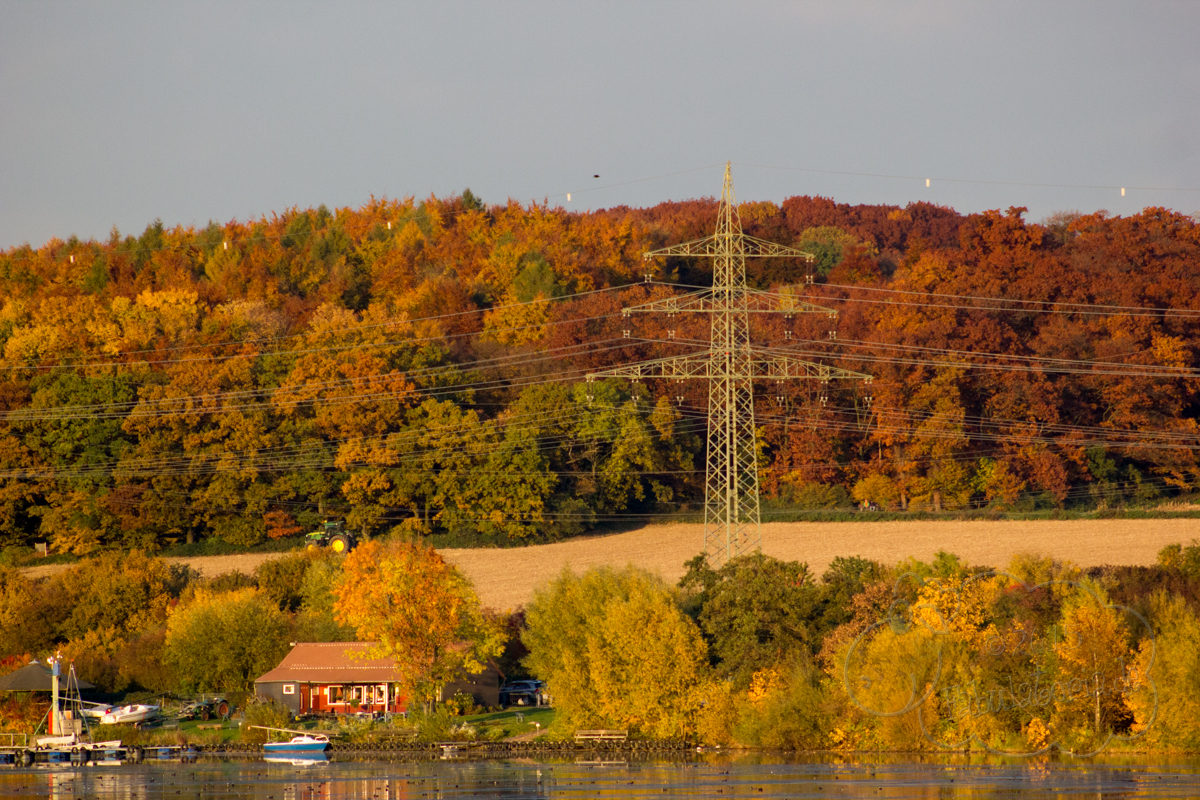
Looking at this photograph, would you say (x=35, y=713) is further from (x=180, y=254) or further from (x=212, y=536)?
(x=180, y=254)

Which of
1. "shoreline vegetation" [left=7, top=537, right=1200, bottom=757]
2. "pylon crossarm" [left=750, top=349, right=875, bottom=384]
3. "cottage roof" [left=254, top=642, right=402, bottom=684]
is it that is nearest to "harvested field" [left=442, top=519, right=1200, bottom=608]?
"pylon crossarm" [left=750, top=349, right=875, bottom=384]

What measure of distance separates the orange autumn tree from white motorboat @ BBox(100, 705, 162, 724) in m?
8.99

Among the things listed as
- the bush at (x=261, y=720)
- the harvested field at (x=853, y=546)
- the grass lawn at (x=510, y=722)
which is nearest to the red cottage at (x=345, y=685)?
the grass lawn at (x=510, y=722)

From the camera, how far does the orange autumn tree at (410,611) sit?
54.2 meters

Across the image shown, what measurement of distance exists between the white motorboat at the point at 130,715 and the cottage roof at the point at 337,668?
4.40m

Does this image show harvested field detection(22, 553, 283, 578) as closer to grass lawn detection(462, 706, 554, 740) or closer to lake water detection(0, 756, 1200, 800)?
grass lawn detection(462, 706, 554, 740)

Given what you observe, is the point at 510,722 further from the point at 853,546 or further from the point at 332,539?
the point at 853,546

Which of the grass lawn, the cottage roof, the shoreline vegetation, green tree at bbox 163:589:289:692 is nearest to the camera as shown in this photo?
the shoreline vegetation

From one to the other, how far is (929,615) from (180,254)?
89242 mm

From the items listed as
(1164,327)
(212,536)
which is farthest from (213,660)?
(1164,327)

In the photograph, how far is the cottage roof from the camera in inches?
2261

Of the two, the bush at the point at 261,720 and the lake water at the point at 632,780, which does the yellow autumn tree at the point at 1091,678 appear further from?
the bush at the point at 261,720

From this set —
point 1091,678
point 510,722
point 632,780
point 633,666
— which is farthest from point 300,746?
point 1091,678

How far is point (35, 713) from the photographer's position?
185ft
